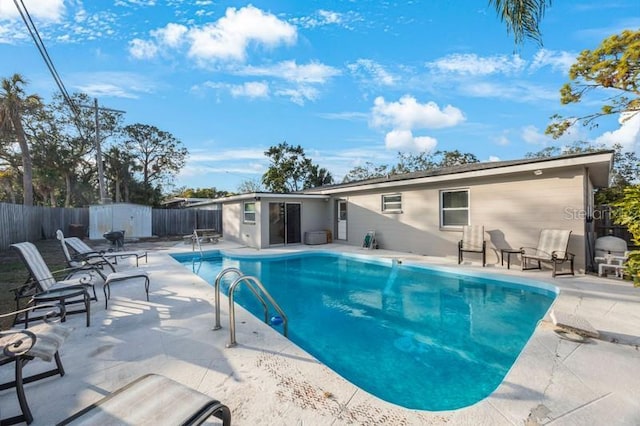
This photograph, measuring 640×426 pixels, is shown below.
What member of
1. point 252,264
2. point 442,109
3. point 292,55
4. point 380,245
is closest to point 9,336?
point 252,264

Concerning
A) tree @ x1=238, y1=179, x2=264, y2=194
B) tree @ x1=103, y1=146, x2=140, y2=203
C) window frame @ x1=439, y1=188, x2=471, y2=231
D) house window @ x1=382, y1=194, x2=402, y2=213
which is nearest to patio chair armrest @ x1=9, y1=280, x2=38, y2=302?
window frame @ x1=439, y1=188, x2=471, y2=231

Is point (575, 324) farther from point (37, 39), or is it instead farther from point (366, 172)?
point (366, 172)

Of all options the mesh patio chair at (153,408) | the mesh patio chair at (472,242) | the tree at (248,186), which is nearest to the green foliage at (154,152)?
the tree at (248,186)

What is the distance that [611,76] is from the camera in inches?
414

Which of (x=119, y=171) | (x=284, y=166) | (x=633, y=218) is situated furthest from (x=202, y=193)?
(x=633, y=218)

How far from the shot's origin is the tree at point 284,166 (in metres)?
28.2

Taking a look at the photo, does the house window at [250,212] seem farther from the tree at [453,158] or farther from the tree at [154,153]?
the tree at [453,158]

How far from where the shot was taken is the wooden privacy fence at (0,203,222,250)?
12078 mm

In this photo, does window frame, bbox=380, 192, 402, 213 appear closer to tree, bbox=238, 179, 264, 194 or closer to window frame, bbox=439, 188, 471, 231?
window frame, bbox=439, 188, 471, 231

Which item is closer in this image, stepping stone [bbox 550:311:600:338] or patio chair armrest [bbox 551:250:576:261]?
stepping stone [bbox 550:311:600:338]

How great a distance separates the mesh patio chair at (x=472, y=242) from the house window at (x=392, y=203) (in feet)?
9.96

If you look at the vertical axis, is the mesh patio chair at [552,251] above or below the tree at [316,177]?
below

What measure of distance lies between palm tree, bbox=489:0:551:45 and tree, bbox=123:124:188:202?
32763 millimetres

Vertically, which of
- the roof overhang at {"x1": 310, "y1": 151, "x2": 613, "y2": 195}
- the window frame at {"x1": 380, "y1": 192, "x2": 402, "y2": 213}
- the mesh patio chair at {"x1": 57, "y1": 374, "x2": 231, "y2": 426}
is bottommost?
the mesh patio chair at {"x1": 57, "y1": 374, "x2": 231, "y2": 426}
